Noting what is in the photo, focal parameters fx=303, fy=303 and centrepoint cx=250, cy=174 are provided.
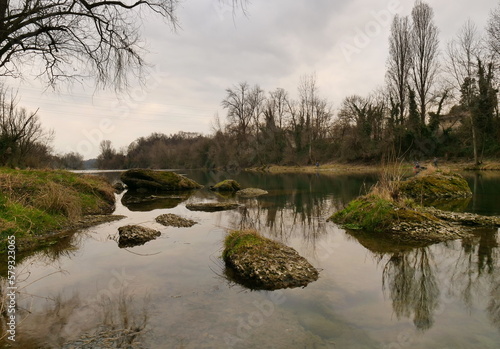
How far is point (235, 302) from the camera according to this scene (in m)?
3.95

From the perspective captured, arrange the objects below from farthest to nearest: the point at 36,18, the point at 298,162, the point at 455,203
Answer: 1. the point at 298,162
2. the point at 455,203
3. the point at 36,18

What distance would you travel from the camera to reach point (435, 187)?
13562 millimetres

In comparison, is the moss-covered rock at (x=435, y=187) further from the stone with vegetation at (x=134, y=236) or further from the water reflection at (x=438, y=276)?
the stone with vegetation at (x=134, y=236)

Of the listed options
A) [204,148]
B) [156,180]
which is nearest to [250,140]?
[204,148]

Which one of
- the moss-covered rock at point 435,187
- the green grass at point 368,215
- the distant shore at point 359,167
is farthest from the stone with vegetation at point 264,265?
the distant shore at point 359,167

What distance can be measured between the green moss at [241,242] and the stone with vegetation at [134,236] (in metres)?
2.24

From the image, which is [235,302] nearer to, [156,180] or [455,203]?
[455,203]

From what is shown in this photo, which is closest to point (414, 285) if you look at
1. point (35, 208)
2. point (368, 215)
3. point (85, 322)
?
point (368, 215)

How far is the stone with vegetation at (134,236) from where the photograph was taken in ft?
22.6

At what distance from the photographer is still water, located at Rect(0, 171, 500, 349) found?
3.12 m

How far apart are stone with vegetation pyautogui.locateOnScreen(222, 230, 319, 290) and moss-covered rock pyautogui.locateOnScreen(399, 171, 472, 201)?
9.59m

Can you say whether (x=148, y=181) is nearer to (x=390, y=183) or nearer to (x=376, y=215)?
(x=390, y=183)

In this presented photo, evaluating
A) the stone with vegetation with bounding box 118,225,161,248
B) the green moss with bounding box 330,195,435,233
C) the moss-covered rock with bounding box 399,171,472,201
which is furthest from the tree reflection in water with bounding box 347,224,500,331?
the moss-covered rock with bounding box 399,171,472,201

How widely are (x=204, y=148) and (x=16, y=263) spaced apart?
6854 cm
